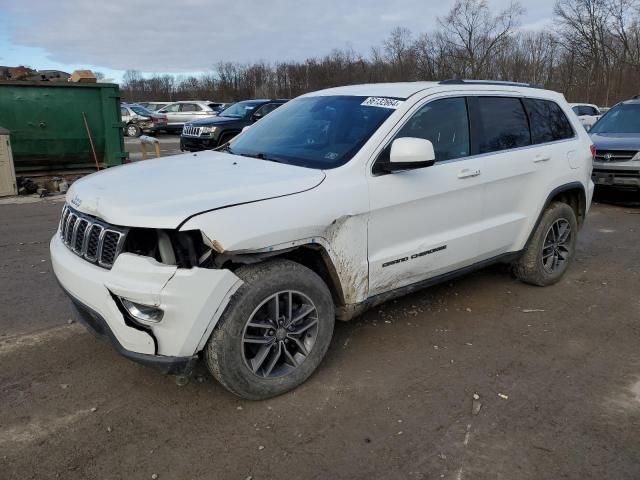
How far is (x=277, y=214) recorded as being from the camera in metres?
2.95

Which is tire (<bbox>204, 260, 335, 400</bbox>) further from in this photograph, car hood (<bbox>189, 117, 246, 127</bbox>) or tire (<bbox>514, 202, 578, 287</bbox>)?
car hood (<bbox>189, 117, 246, 127</bbox>)

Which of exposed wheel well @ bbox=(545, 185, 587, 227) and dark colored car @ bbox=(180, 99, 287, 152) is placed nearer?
exposed wheel well @ bbox=(545, 185, 587, 227)

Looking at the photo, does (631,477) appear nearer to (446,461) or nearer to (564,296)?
(446,461)

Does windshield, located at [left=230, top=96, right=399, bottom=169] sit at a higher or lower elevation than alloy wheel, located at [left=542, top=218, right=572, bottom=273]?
higher

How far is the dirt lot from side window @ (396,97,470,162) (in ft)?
4.52

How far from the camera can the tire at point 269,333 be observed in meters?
2.91

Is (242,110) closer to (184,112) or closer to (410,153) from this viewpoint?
(410,153)

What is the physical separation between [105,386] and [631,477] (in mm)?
2926

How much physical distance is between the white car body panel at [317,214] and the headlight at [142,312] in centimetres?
5

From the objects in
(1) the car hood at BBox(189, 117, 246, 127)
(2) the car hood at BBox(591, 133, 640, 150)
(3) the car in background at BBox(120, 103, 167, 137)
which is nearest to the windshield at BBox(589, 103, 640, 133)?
(2) the car hood at BBox(591, 133, 640, 150)

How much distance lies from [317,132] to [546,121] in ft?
7.51

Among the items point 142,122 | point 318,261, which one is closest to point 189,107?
point 142,122

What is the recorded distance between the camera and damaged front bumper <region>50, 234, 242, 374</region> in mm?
2678

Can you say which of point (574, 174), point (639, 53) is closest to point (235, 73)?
point (639, 53)
